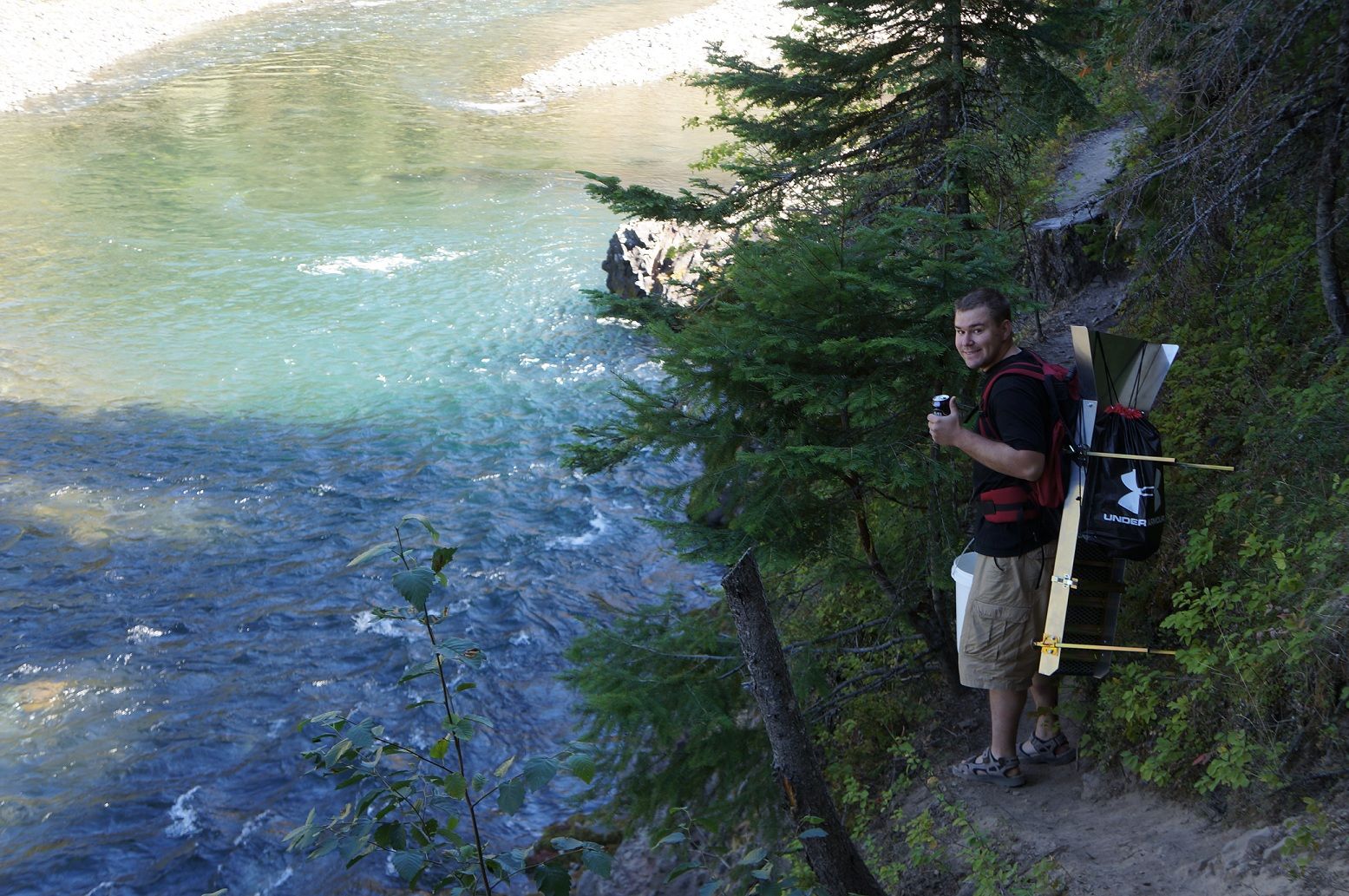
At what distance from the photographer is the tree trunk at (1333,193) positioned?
5668 millimetres

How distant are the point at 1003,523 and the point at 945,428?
64cm

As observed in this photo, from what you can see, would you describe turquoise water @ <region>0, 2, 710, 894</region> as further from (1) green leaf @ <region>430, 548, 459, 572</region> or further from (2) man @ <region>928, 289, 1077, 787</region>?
(1) green leaf @ <region>430, 548, 459, 572</region>

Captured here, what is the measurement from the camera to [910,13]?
887 cm

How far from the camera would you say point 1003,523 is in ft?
14.8

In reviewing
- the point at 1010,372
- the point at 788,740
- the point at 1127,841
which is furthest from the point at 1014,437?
the point at 1127,841

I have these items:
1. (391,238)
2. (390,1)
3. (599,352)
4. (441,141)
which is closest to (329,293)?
(391,238)

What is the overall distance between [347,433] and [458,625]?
15.5 feet

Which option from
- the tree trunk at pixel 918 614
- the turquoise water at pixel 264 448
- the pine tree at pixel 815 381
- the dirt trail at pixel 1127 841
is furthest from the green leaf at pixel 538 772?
the turquoise water at pixel 264 448

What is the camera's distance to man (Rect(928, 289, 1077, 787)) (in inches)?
167

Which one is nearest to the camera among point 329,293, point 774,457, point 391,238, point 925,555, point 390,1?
point 774,457

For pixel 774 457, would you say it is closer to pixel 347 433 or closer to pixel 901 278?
pixel 901 278

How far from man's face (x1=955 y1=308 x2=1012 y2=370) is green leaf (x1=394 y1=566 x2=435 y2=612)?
2508mm

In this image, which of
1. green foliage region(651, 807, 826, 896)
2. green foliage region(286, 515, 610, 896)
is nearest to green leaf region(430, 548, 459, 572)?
green foliage region(286, 515, 610, 896)

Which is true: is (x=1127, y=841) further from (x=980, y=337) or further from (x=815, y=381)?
(x=815, y=381)
